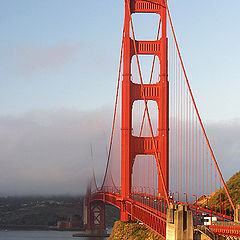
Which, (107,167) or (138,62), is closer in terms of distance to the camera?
(138,62)

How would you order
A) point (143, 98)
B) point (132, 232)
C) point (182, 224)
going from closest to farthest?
1. point (182, 224)
2. point (132, 232)
3. point (143, 98)

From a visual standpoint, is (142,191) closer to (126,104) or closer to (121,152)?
(121,152)

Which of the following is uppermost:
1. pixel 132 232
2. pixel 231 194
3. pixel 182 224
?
pixel 231 194

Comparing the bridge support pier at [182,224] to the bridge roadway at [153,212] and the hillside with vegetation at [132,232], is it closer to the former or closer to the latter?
the bridge roadway at [153,212]

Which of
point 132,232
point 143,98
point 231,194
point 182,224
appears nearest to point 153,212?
point 182,224

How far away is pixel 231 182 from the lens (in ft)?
235

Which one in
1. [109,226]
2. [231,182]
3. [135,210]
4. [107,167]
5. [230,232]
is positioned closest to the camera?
[230,232]

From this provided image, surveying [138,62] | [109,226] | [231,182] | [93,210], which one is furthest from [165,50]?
[109,226]

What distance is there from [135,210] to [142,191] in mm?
4507

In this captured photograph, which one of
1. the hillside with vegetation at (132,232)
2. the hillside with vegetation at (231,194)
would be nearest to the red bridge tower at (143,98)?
the hillside with vegetation at (132,232)

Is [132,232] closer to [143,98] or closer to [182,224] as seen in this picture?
[143,98]

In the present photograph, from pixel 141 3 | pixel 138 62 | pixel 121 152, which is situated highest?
pixel 141 3

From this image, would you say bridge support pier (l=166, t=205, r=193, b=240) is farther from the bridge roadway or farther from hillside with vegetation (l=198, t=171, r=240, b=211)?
A: hillside with vegetation (l=198, t=171, r=240, b=211)

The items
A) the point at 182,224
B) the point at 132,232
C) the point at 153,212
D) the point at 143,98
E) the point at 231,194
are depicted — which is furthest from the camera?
the point at 231,194
